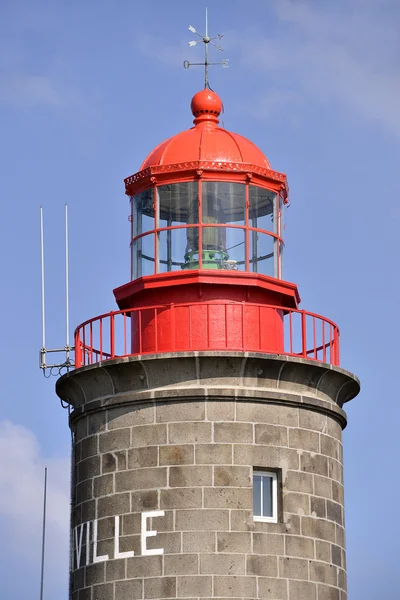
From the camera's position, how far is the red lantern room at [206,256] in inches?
983

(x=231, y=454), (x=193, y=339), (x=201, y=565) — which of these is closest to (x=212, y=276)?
(x=193, y=339)

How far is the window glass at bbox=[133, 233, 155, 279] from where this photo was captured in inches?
1013

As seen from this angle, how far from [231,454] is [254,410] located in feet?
2.50

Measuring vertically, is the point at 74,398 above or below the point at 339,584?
above

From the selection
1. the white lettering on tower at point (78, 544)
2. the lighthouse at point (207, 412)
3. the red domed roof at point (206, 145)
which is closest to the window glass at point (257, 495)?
the lighthouse at point (207, 412)

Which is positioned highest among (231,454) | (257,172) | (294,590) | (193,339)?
(257,172)

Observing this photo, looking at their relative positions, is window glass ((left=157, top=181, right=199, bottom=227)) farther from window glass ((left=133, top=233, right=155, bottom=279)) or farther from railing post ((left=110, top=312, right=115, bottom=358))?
railing post ((left=110, top=312, right=115, bottom=358))

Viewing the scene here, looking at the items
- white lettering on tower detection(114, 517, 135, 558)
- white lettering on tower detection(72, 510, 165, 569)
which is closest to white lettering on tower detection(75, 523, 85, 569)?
white lettering on tower detection(72, 510, 165, 569)

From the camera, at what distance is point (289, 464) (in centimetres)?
2456

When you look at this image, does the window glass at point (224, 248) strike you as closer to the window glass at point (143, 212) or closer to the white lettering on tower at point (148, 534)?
the window glass at point (143, 212)

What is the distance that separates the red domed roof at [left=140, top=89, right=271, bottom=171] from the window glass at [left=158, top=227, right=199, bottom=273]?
1.11 metres

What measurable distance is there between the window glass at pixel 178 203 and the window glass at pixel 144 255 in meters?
0.34

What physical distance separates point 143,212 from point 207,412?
141 inches

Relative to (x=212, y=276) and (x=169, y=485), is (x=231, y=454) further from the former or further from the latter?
(x=212, y=276)
